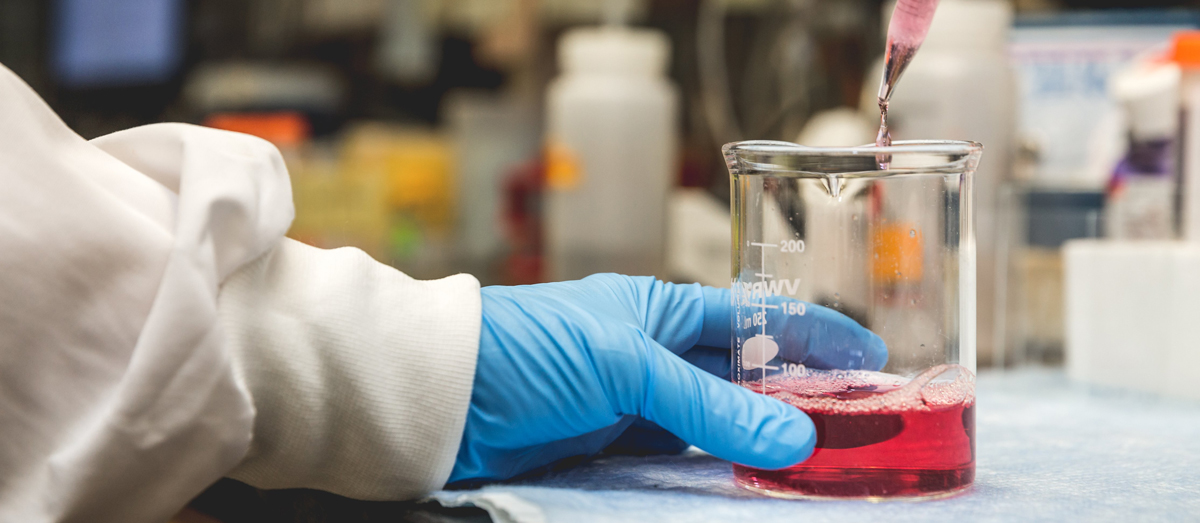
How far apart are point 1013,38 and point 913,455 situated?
42.1 inches

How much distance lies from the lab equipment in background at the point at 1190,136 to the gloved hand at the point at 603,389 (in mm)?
667

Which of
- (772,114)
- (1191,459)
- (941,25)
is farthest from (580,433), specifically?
(772,114)

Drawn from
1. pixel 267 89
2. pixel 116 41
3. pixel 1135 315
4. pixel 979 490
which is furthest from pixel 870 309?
pixel 116 41

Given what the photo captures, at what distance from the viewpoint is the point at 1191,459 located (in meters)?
0.71

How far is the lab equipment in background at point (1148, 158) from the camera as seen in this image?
1.05 m

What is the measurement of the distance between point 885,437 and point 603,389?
17 cm

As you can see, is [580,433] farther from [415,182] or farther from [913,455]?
[415,182]

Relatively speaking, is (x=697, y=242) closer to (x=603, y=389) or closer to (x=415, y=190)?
(x=415, y=190)

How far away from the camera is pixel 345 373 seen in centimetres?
54

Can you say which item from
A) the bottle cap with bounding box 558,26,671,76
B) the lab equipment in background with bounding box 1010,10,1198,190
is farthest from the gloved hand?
the bottle cap with bounding box 558,26,671,76

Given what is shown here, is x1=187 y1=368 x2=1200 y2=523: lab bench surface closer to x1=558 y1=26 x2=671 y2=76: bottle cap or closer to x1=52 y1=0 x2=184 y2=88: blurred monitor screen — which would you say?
x1=558 y1=26 x2=671 y2=76: bottle cap

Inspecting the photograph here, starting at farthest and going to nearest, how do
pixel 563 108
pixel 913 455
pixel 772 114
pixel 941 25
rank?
1. pixel 772 114
2. pixel 563 108
3. pixel 941 25
4. pixel 913 455

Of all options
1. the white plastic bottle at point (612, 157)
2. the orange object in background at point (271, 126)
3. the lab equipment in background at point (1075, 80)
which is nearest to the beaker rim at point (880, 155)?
the lab equipment in background at point (1075, 80)

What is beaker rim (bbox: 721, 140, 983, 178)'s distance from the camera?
1.80 ft
